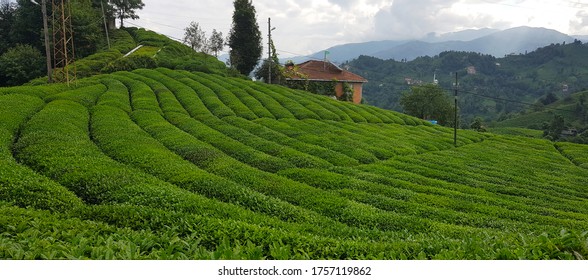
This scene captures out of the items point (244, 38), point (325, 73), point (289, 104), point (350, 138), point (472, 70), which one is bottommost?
point (350, 138)

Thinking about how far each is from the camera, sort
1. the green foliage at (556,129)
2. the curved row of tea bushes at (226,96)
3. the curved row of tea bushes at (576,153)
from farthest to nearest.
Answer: the green foliage at (556,129), the curved row of tea bushes at (576,153), the curved row of tea bushes at (226,96)

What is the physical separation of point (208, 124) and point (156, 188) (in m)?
14.1

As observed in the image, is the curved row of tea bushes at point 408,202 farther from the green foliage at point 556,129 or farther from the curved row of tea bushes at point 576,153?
the green foliage at point 556,129

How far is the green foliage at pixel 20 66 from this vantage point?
37812mm

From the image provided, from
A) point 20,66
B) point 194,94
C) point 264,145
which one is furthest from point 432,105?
point 20,66

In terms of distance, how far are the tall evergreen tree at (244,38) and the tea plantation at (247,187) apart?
21.9 meters

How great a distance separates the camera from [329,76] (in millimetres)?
58906

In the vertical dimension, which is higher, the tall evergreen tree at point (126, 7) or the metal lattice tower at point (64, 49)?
the tall evergreen tree at point (126, 7)

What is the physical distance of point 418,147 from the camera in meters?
27.4

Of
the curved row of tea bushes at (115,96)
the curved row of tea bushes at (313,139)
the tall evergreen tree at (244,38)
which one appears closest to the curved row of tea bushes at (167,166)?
the curved row of tea bushes at (115,96)

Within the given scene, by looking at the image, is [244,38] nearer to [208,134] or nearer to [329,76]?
[329,76]

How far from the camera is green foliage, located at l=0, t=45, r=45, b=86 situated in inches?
1489

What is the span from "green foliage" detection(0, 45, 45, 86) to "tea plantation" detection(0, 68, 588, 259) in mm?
12212

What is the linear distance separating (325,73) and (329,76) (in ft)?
5.84
